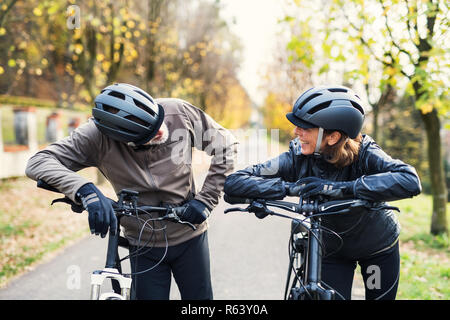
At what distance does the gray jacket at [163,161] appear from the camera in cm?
264

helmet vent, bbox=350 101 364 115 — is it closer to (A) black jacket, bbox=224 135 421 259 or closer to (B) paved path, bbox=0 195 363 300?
(A) black jacket, bbox=224 135 421 259

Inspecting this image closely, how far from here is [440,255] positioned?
22.9 ft

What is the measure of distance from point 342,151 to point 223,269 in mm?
3950

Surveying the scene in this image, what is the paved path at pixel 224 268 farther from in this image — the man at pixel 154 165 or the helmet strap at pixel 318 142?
the helmet strap at pixel 318 142

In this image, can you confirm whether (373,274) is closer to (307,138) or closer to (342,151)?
(342,151)

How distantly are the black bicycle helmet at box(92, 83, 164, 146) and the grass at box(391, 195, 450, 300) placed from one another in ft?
13.2

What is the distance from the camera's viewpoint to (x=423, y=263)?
247 inches

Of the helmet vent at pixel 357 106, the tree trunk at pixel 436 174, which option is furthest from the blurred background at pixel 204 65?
the helmet vent at pixel 357 106

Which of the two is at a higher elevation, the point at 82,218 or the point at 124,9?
the point at 124,9

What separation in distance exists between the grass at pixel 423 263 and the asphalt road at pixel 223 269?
2.24 feet

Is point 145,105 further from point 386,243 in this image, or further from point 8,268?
point 8,268

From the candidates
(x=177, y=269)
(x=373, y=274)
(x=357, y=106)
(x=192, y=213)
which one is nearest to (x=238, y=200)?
(x=192, y=213)
